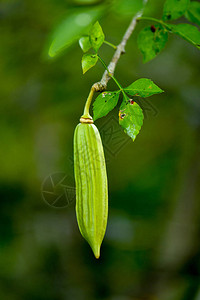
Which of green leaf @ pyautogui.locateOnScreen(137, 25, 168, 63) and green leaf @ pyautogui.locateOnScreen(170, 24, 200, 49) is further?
green leaf @ pyautogui.locateOnScreen(137, 25, 168, 63)

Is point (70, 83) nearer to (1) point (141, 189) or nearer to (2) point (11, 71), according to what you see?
(2) point (11, 71)

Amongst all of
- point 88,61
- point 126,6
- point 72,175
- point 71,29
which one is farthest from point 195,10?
point 72,175

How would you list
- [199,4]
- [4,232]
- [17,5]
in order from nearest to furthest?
[199,4] < [17,5] < [4,232]

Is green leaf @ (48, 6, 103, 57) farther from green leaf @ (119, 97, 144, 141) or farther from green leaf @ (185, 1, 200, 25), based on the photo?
green leaf @ (185, 1, 200, 25)

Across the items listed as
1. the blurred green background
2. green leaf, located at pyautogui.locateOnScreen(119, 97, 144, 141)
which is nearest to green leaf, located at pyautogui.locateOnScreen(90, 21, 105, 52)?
green leaf, located at pyautogui.locateOnScreen(119, 97, 144, 141)

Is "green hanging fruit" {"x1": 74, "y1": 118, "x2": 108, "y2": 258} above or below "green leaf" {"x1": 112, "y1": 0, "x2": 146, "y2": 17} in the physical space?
below

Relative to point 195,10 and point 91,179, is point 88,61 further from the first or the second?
point 195,10

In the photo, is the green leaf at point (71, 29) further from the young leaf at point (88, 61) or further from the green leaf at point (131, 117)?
the green leaf at point (131, 117)

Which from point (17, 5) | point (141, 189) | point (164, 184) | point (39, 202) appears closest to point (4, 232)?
point (39, 202)
